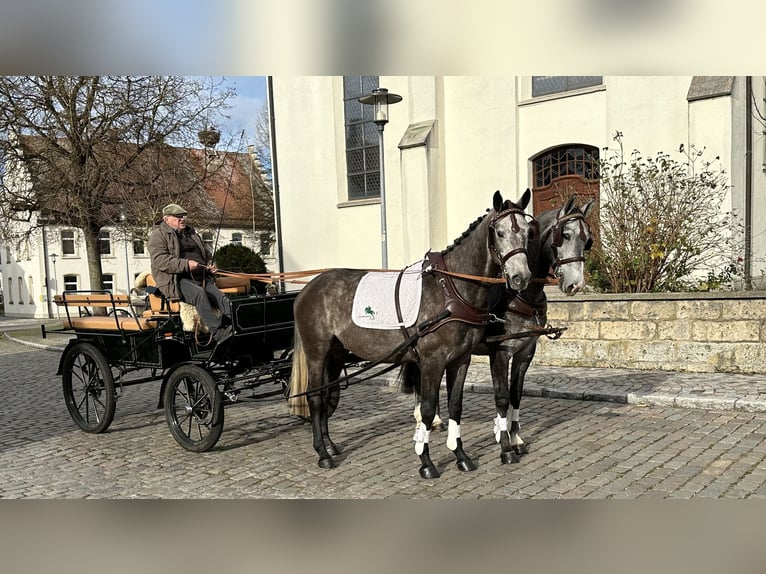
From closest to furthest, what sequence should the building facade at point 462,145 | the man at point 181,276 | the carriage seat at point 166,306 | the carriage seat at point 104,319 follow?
the man at point 181,276, the carriage seat at point 166,306, the carriage seat at point 104,319, the building facade at point 462,145

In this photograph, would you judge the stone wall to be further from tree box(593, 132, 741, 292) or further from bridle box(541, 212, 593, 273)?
bridle box(541, 212, 593, 273)

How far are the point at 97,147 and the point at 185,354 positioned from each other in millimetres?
13799

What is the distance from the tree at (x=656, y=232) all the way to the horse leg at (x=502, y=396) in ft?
16.6

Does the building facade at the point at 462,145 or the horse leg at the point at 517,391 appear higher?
the building facade at the point at 462,145

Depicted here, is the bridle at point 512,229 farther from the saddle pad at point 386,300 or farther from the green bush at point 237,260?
the green bush at point 237,260

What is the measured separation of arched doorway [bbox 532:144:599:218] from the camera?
14.4m

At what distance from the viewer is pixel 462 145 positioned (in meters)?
16.3

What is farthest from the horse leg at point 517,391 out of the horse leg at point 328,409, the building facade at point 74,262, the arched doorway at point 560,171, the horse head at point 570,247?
the building facade at point 74,262

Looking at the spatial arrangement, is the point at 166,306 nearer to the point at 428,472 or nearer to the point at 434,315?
the point at 434,315

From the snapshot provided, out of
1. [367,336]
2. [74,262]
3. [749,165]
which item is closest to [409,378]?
[367,336]

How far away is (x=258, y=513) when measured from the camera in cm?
426

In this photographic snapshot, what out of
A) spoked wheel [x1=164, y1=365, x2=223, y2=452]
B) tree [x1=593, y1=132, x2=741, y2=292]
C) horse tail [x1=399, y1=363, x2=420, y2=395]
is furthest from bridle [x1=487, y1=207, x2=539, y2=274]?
tree [x1=593, y1=132, x2=741, y2=292]

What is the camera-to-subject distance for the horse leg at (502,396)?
5.29 m
